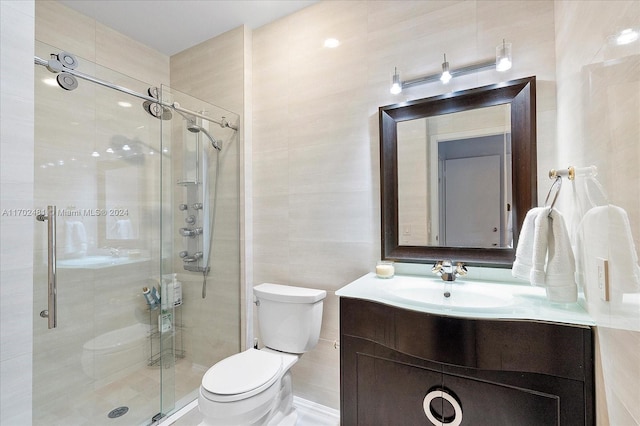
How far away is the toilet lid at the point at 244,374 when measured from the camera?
1330 millimetres

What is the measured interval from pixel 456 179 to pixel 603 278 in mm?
814

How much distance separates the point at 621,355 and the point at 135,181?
2.42 metres

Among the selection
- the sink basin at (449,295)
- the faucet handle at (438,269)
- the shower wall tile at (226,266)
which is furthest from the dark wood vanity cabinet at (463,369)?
the shower wall tile at (226,266)

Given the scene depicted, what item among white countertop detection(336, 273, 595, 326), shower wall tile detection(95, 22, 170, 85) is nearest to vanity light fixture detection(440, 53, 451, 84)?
white countertop detection(336, 273, 595, 326)

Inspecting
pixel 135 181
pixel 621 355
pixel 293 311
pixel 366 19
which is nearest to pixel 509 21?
pixel 366 19

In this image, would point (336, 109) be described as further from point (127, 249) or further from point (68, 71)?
point (127, 249)

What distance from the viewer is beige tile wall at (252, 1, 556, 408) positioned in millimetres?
1455

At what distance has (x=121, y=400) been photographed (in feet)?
5.83

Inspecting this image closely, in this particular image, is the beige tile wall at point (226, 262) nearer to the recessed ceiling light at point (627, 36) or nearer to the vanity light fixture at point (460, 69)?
the vanity light fixture at point (460, 69)

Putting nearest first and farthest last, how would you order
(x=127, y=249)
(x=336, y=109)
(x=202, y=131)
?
(x=336, y=109) < (x=127, y=249) < (x=202, y=131)

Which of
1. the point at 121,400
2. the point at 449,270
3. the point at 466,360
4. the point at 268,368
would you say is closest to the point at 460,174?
the point at 449,270

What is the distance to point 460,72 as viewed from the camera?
57.8 inches

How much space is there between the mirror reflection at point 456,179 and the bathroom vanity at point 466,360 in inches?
11.3

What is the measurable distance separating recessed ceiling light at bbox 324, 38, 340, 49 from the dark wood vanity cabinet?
5.01 ft
